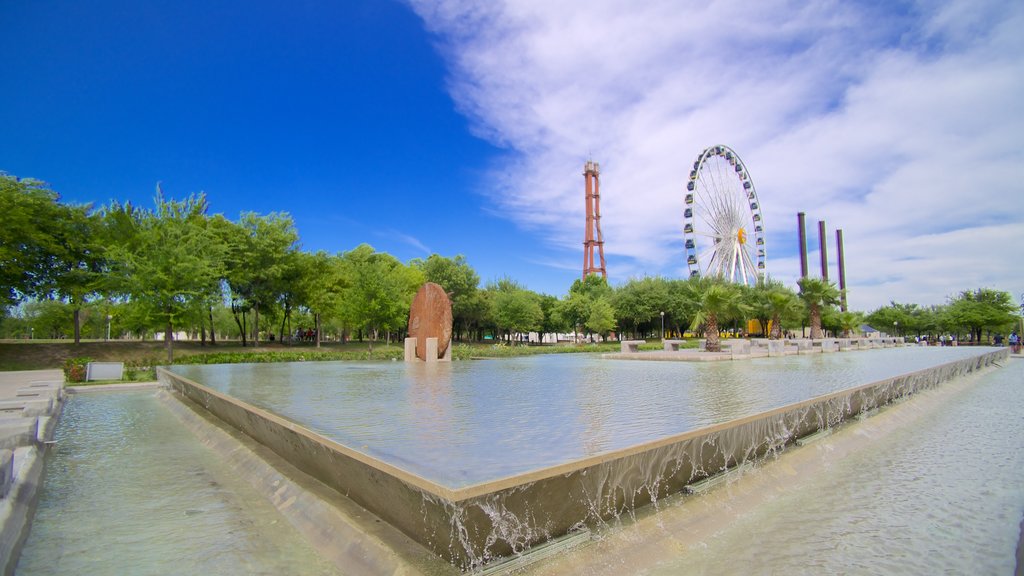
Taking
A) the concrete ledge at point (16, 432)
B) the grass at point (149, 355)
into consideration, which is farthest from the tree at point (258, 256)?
the concrete ledge at point (16, 432)

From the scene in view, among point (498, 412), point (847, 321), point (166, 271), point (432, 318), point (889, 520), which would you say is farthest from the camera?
point (847, 321)

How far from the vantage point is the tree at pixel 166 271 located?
21.4 m

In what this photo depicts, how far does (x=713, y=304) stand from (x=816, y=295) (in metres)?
13.7

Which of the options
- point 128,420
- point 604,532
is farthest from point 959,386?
point 128,420

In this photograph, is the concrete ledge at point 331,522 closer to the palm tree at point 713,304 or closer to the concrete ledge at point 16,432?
the concrete ledge at point 16,432

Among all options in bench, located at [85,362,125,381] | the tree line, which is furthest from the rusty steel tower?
bench, located at [85,362,125,381]

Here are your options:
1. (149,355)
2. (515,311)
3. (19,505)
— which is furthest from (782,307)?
(19,505)

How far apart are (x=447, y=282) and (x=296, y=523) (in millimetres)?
46511

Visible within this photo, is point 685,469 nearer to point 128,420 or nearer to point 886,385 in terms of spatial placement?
point 886,385

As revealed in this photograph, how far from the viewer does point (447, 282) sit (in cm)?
5000

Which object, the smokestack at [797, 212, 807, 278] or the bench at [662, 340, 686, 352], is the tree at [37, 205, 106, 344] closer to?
the bench at [662, 340, 686, 352]

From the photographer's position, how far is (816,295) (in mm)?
33844

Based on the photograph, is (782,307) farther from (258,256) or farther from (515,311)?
(258,256)

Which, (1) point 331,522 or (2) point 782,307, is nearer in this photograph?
(1) point 331,522
